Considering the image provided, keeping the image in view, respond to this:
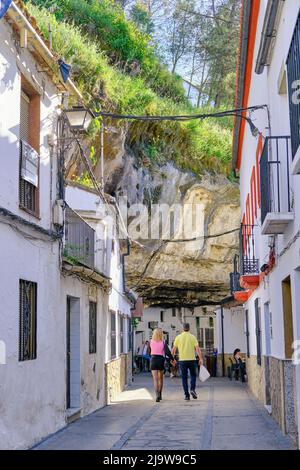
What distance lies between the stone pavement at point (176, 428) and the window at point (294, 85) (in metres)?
4.28

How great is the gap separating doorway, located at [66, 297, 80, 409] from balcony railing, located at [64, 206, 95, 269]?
913 mm

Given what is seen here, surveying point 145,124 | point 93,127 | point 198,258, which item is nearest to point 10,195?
point 93,127

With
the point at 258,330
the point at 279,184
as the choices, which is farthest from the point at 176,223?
the point at 279,184

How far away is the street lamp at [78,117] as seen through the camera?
10.7m

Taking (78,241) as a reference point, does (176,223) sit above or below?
above

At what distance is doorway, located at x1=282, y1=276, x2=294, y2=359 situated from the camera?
9688 mm

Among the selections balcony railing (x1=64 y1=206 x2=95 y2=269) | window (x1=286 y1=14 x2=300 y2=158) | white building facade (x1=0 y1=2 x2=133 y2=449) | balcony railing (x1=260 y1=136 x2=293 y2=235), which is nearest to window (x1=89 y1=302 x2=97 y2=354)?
white building facade (x1=0 y1=2 x2=133 y2=449)

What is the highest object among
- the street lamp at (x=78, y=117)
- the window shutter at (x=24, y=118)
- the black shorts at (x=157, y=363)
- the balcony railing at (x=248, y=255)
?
the street lamp at (x=78, y=117)

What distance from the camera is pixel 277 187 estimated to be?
8469 millimetres

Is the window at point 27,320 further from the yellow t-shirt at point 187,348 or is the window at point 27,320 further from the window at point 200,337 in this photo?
the window at point 200,337

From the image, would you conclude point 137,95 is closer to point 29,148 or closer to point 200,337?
point 29,148

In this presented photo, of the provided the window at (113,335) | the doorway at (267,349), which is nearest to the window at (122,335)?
the window at (113,335)

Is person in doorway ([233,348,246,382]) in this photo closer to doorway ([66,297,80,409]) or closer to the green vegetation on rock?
the green vegetation on rock

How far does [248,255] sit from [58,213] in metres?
7.92
